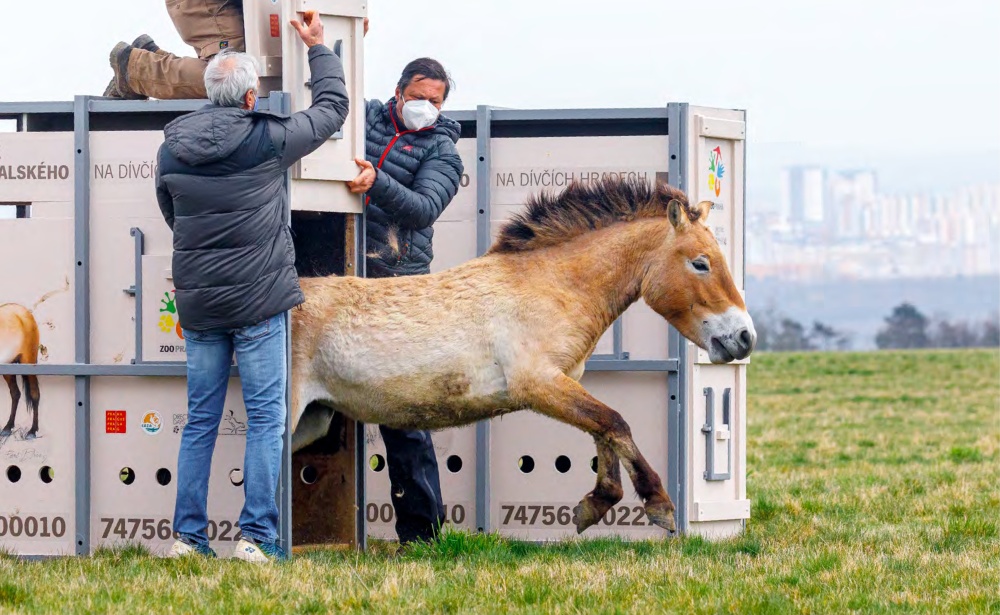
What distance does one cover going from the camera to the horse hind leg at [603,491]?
6.74 metres

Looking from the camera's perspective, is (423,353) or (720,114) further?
(720,114)

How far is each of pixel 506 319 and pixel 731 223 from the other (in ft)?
6.18

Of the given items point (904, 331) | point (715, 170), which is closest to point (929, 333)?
point (904, 331)

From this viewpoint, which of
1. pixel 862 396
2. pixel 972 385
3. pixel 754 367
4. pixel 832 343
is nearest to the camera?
pixel 862 396

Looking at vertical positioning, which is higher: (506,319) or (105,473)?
(506,319)

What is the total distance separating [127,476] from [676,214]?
2851mm

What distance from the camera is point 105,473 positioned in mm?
7445

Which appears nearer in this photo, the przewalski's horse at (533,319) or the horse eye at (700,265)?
the przewalski's horse at (533,319)

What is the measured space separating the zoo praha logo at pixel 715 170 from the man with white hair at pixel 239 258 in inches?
81.4

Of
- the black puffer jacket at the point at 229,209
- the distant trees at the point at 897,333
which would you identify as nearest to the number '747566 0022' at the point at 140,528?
the black puffer jacket at the point at 229,209

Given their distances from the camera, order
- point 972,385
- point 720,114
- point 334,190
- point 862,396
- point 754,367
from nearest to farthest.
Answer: point 334,190
point 720,114
point 862,396
point 972,385
point 754,367

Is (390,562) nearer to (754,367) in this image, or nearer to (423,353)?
(423,353)

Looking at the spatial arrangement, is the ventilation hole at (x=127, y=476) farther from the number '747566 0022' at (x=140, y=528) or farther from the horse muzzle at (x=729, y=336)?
the horse muzzle at (x=729, y=336)

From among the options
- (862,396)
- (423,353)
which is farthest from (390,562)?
(862,396)
